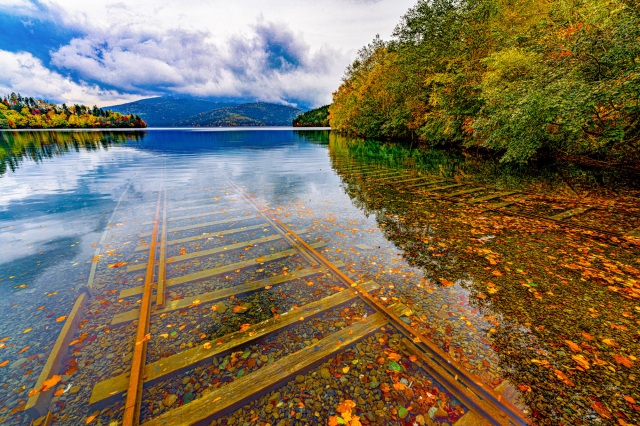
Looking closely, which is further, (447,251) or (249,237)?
(249,237)

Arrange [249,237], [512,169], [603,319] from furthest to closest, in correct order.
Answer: [512,169] < [249,237] < [603,319]

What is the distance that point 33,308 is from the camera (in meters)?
4.89

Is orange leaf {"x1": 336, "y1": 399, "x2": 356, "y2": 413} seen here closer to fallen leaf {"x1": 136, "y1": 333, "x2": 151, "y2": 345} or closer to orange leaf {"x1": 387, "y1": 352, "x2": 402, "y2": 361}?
orange leaf {"x1": 387, "y1": 352, "x2": 402, "y2": 361}

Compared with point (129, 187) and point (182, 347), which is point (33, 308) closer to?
point (182, 347)

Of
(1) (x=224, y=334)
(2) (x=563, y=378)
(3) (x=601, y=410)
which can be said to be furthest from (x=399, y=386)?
(1) (x=224, y=334)

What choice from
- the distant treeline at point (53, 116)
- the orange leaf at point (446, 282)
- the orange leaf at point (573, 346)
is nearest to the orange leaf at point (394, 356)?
the orange leaf at point (446, 282)

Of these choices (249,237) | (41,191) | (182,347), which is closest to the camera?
(182,347)

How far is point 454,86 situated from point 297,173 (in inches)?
662

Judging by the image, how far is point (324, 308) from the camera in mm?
4844

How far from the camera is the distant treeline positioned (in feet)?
487

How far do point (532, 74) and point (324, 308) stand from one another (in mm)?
16639

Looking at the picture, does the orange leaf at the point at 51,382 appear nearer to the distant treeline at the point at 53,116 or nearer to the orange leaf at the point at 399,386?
the orange leaf at the point at 399,386

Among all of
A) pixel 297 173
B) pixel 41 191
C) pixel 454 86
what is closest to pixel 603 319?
pixel 297 173

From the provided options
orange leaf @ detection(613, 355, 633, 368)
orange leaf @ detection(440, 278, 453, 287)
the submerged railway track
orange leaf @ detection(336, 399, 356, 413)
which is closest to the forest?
orange leaf @ detection(440, 278, 453, 287)
